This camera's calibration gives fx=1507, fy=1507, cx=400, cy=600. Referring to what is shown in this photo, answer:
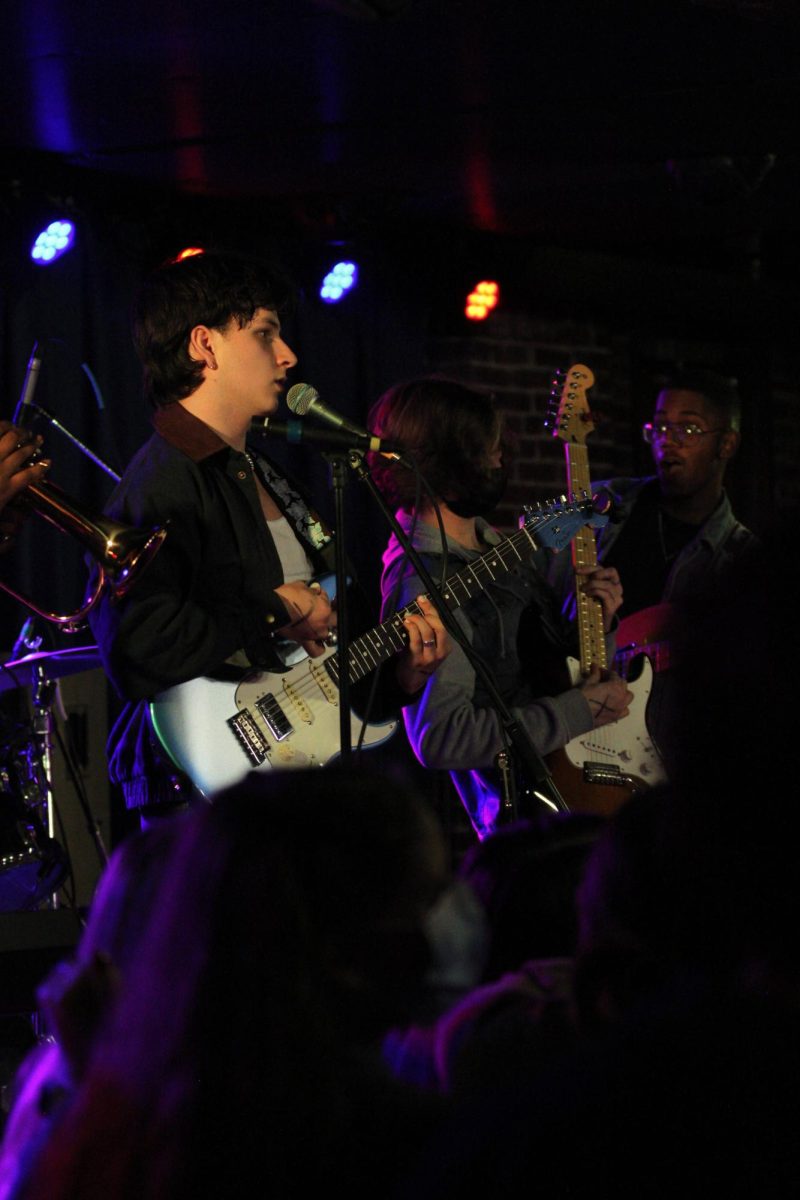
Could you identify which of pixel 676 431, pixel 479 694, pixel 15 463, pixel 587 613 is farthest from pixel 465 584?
pixel 676 431

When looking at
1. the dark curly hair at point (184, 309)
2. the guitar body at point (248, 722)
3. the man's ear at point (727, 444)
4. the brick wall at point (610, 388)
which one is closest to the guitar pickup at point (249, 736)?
the guitar body at point (248, 722)

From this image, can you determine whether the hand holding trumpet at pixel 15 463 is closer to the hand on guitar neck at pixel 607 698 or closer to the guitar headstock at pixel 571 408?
the hand on guitar neck at pixel 607 698

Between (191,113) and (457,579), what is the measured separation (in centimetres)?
175

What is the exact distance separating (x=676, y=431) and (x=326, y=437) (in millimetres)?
2253

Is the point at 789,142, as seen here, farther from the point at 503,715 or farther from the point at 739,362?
the point at 503,715

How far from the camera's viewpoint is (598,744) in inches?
155

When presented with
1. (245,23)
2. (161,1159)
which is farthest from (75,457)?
(161,1159)

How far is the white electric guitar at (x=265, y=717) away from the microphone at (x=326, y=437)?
0.47 meters

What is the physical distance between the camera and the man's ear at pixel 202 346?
3557 millimetres

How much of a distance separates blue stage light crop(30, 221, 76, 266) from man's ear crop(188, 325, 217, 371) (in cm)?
148

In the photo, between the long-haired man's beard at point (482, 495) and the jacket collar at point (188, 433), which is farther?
the long-haired man's beard at point (482, 495)

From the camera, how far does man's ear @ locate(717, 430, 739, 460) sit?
5016mm

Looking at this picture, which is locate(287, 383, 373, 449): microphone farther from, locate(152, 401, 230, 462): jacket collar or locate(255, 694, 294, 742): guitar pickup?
locate(255, 694, 294, 742): guitar pickup

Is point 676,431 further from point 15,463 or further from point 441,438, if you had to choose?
point 15,463
